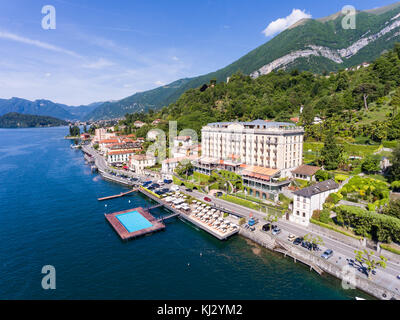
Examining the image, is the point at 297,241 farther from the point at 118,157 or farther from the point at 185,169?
the point at 118,157

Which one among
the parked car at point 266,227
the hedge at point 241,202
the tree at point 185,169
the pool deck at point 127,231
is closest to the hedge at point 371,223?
the parked car at point 266,227

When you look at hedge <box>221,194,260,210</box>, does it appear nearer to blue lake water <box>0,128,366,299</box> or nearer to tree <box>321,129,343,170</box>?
blue lake water <box>0,128,366,299</box>

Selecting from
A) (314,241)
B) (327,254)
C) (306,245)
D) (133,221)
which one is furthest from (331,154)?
(133,221)

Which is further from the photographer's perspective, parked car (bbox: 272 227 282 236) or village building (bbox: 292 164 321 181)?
village building (bbox: 292 164 321 181)

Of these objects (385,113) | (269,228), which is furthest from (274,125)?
(385,113)

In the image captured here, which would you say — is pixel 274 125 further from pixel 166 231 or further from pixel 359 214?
pixel 166 231

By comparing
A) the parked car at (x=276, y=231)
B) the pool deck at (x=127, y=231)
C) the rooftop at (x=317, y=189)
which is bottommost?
the pool deck at (x=127, y=231)

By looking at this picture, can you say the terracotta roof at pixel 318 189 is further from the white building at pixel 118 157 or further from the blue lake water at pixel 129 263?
the white building at pixel 118 157

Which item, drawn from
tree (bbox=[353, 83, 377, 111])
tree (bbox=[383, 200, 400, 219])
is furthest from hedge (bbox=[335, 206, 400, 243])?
tree (bbox=[353, 83, 377, 111])
